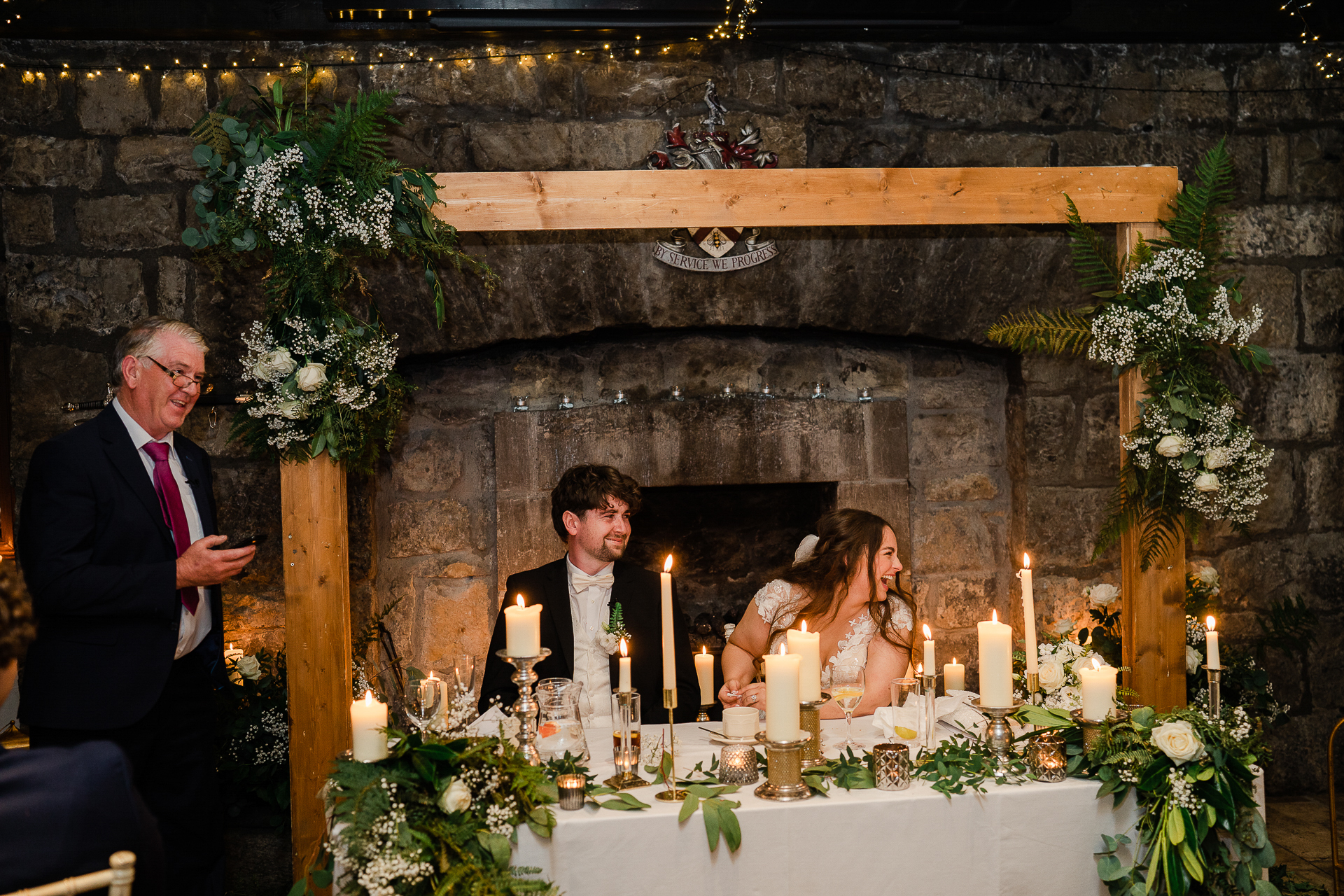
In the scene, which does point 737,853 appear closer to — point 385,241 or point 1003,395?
point 385,241

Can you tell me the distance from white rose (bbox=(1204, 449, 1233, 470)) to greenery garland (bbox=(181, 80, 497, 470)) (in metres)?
2.01

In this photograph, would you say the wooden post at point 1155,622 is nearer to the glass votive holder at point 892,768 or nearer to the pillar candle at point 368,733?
the glass votive holder at point 892,768

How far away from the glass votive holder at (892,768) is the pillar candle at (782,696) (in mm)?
201

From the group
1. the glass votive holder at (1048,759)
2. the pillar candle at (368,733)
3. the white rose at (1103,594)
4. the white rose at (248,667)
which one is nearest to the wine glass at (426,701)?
the pillar candle at (368,733)

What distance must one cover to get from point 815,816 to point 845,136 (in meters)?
2.51

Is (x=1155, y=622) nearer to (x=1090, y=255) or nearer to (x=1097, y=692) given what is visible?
(x=1097, y=692)

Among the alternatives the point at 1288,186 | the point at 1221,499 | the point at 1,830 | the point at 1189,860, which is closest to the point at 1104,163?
the point at 1288,186

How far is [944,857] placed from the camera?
1932 mm

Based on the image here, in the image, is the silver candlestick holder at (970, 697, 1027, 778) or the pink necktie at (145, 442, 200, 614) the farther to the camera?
Answer: the pink necktie at (145, 442, 200, 614)

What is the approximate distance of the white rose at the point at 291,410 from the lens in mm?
2461

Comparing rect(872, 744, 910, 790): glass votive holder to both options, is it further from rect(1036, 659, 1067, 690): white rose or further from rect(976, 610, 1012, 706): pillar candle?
rect(1036, 659, 1067, 690): white rose

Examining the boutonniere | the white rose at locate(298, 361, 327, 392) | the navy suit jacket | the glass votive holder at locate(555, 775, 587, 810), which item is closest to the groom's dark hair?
the boutonniere

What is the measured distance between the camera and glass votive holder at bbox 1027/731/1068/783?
1995mm

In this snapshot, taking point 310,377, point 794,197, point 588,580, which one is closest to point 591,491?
point 588,580
